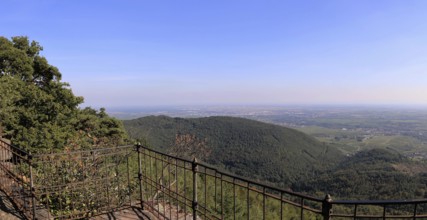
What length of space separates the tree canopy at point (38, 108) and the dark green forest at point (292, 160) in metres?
15.7

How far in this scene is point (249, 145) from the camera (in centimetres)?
7412

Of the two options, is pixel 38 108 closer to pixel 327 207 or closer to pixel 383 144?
pixel 327 207

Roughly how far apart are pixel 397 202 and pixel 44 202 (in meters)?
5.49

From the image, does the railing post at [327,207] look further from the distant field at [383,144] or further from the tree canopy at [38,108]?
the distant field at [383,144]

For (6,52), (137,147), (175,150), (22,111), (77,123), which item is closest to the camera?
(137,147)

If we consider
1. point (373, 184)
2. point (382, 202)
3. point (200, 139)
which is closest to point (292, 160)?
point (373, 184)

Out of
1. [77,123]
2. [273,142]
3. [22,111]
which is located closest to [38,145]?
[22,111]

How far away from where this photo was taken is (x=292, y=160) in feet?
234

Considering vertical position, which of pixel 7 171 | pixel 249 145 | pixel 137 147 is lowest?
pixel 249 145

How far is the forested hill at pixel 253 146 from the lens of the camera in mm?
60156

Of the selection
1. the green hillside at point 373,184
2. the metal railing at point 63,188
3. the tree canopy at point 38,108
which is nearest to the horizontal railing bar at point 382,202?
the metal railing at point 63,188

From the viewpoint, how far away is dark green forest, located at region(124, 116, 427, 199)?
43.2 m

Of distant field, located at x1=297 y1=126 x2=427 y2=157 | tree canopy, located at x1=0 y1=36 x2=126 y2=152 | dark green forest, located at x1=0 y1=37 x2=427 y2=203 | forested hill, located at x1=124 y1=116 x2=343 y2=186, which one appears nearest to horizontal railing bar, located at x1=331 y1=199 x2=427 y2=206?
dark green forest, located at x1=0 y1=37 x2=427 y2=203

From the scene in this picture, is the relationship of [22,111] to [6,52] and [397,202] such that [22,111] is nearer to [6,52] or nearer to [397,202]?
[6,52]
